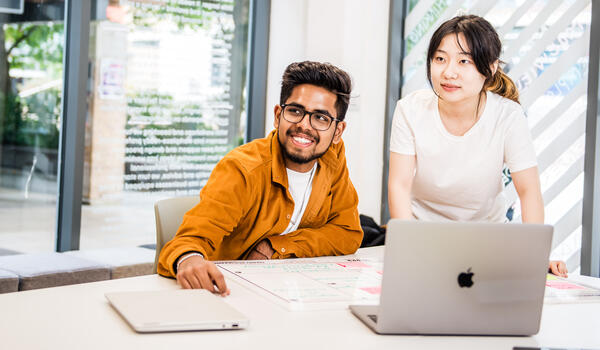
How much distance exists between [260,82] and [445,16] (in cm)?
141

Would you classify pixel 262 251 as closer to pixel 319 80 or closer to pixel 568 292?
pixel 319 80

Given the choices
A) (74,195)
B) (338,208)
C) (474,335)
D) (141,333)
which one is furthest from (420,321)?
(74,195)

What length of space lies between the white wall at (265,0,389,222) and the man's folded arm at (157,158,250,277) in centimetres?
269

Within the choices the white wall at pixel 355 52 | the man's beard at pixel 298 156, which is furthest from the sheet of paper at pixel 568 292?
the white wall at pixel 355 52

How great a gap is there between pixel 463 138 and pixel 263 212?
731 mm

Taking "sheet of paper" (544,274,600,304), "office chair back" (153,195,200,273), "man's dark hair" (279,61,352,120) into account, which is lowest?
"sheet of paper" (544,274,600,304)

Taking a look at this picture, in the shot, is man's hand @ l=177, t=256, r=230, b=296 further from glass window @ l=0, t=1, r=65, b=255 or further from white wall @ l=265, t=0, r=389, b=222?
white wall @ l=265, t=0, r=389, b=222

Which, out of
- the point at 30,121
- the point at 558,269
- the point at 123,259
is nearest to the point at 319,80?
the point at 558,269

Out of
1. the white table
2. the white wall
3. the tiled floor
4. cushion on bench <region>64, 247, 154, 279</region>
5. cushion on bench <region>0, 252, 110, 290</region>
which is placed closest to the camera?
the white table

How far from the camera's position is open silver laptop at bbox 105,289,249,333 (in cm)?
126

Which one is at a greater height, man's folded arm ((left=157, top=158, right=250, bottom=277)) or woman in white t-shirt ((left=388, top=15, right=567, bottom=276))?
woman in white t-shirt ((left=388, top=15, right=567, bottom=276))

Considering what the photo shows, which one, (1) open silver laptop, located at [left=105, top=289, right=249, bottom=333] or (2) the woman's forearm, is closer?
(1) open silver laptop, located at [left=105, top=289, right=249, bottom=333]

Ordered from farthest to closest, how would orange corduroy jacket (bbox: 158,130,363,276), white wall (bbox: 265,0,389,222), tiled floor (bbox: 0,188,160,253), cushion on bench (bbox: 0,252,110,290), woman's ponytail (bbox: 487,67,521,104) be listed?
Result: white wall (bbox: 265,0,389,222) < tiled floor (bbox: 0,188,160,253) < cushion on bench (bbox: 0,252,110,290) < woman's ponytail (bbox: 487,67,521,104) < orange corduroy jacket (bbox: 158,130,363,276)

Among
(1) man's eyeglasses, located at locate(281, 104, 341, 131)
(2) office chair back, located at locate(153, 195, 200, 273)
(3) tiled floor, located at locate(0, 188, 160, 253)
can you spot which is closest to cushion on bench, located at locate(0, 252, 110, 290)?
(3) tiled floor, located at locate(0, 188, 160, 253)
